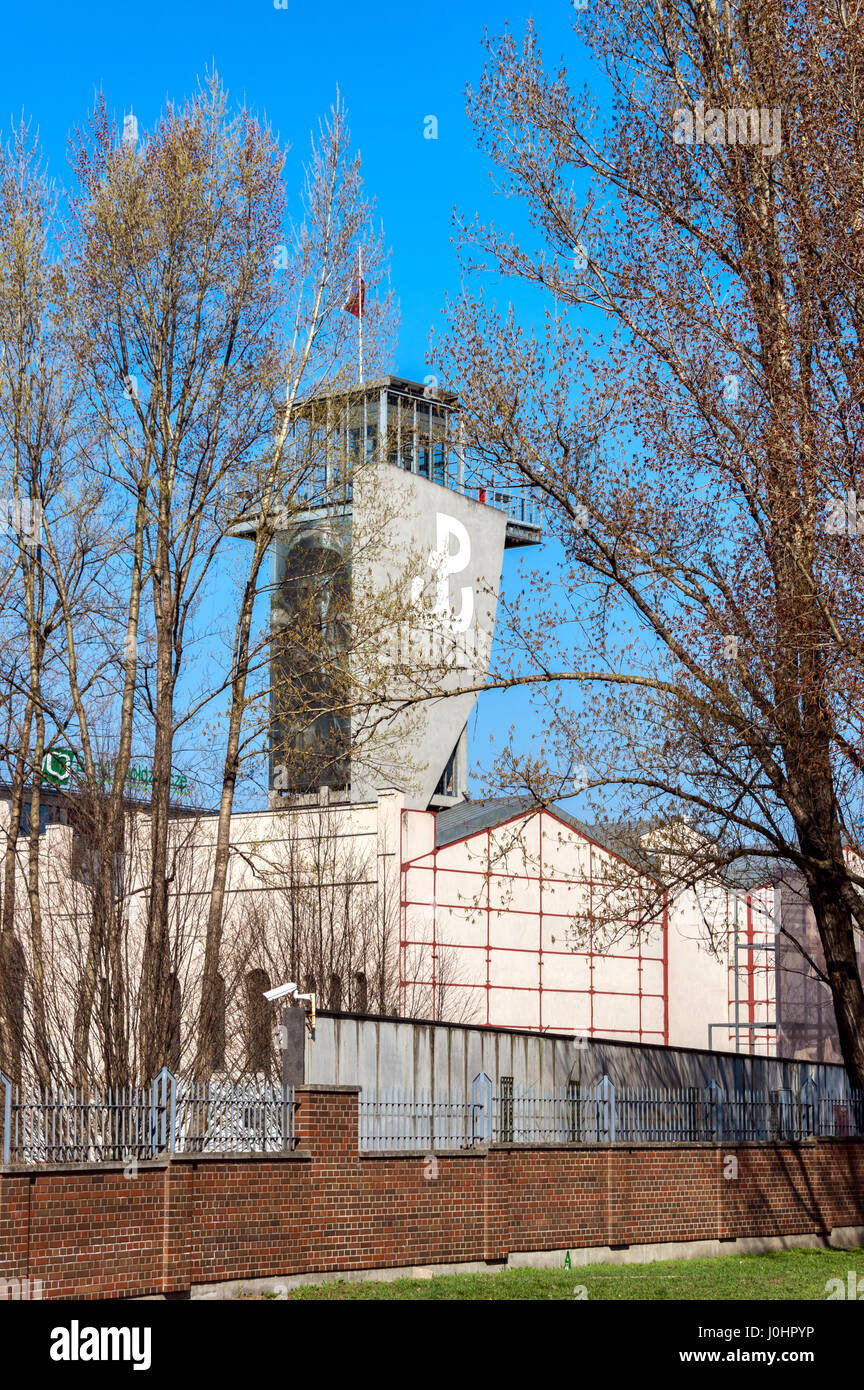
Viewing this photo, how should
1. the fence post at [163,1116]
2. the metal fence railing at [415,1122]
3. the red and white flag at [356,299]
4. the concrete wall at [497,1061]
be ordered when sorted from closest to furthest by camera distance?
the fence post at [163,1116] → the metal fence railing at [415,1122] → the concrete wall at [497,1061] → the red and white flag at [356,299]

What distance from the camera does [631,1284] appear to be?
1579 cm

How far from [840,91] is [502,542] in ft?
102

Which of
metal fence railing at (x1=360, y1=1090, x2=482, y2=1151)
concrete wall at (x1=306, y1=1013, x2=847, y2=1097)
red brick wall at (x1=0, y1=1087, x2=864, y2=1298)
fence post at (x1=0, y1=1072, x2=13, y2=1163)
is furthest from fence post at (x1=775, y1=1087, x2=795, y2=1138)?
fence post at (x1=0, y1=1072, x2=13, y2=1163)

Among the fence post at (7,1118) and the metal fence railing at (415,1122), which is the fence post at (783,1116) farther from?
the fence post at (7,1118)

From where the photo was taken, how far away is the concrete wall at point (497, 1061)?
18.6 m

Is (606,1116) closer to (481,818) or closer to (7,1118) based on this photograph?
(7,1118)

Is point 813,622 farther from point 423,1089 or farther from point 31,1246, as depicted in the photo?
point 31,1246

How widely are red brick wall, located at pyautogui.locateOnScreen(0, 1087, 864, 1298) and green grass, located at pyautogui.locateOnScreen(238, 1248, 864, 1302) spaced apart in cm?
45

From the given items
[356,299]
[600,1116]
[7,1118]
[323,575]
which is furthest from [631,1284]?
[356,299]

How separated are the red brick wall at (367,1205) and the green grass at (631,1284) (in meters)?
0.45

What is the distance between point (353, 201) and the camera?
25.6m

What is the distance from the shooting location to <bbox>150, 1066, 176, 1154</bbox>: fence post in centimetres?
1439

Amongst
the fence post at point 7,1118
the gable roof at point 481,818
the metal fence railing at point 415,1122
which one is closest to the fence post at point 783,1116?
the metal fence railing at point 415,1122
